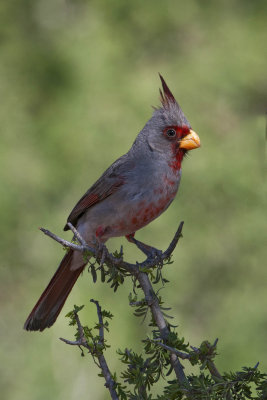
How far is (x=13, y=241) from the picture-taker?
3762 millimetres

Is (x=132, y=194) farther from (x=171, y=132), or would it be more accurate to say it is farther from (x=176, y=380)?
(x=176, y=380)

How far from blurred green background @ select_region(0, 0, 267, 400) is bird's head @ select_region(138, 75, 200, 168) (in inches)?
41.0

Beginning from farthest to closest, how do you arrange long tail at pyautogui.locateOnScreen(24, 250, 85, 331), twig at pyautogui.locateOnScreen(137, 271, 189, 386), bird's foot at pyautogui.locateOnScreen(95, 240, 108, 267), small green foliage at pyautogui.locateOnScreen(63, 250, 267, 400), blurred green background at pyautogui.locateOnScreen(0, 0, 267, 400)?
blurred green background at pyautogui.locateOnScreen(0, 0, 267, 400), long tail at pyautogui.locateOnScreen(24, 250, 85, 331), bird's foot at pyautogui.locateOnScreen(95, 240, 108, 267), twig at pyautogui.locateOnScreen(137, 271, 189, 386), small green foliage at pyautogui.locateOnScreen(63, 250, 267, 400)

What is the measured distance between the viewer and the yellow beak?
7.23 feet

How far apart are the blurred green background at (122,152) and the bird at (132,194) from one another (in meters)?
0.88

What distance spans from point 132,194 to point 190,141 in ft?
0.88

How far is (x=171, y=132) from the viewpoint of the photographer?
2.28 meters

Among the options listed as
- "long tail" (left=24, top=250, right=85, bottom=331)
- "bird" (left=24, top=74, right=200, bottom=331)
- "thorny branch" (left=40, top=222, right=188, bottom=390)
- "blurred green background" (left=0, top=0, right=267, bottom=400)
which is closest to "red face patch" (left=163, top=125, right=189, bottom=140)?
"bird" (left=24, top=74, right=200, bottom=331)

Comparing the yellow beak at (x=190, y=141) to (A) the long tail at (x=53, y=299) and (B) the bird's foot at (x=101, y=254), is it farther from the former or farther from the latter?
(B) the bird's foot at (x=101, y=254)

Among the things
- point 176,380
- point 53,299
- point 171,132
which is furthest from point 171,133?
point 176,380

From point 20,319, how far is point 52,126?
116 cm

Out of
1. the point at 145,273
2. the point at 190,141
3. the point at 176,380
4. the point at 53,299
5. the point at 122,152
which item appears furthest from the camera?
the point at 122,152

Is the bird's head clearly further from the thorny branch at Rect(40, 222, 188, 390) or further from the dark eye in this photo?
the thorny branch at Rect(40, 222, 188, 390)

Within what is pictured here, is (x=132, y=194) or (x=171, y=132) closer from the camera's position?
(x=132, y=194)
